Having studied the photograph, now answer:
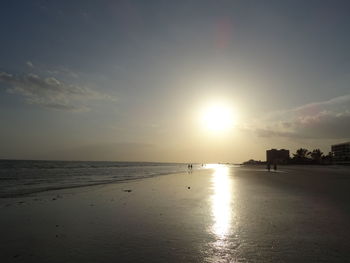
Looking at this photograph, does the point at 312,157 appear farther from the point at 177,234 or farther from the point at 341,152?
the point at 177,234

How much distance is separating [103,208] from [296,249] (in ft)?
32.8

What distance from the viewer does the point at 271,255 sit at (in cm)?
692

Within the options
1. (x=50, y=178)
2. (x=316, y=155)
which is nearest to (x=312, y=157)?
(x=316, y=155)

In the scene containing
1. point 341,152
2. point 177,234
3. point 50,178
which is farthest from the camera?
point 341,152

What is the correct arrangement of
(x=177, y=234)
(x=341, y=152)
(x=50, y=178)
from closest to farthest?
(x=177, y=234) → (x=50, y=178) → (x=341, y=152)

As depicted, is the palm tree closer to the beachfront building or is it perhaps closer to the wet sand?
the beachfront building

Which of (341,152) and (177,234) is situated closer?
(177,234)

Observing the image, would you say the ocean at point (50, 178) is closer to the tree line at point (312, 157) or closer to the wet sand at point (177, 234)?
the wet sand at point (177, 234)

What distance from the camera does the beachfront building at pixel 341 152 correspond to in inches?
6184

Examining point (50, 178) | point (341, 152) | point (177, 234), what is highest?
point (341, 152)

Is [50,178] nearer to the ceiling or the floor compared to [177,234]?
nearer to the ceiling

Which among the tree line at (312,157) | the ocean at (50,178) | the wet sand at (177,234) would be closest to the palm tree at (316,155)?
the tree line at (312,157)

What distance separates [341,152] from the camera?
16538 centimetres

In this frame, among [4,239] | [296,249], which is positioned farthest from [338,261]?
[4,239]
